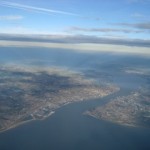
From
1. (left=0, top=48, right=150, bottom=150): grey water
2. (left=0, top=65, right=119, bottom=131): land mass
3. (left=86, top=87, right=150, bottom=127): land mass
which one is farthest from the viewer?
(left=0, top=65, right=119, bottom=131): land mass

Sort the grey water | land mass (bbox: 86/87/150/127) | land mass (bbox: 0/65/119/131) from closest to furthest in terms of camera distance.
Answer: the grey water → land mass (bbox: 86/87/150/127) → land mass (bbox: 0/65/119/131)

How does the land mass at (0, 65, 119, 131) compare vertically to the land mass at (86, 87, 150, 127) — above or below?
above

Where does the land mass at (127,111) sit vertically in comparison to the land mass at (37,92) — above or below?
below

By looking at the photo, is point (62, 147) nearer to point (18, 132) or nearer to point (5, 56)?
point (18, 132)

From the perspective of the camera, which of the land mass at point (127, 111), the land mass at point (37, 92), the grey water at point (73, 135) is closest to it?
the grey water at point (73, 135)

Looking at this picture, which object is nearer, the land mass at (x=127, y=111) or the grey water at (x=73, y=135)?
the grey water at (x=73, y=135)

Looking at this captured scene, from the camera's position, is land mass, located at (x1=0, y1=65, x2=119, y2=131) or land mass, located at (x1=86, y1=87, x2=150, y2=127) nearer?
land mass, located at (x1=86, y1=87, x2=150, y2=127)

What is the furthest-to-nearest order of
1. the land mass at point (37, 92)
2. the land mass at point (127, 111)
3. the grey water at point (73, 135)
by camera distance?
the land mass at point (37, 92) < the land mass at point (127, 111) < the grey water at point (73, 135)

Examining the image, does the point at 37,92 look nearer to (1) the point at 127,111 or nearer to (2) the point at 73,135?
(1) the point at 127,111

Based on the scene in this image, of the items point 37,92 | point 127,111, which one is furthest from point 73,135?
point 37,92
